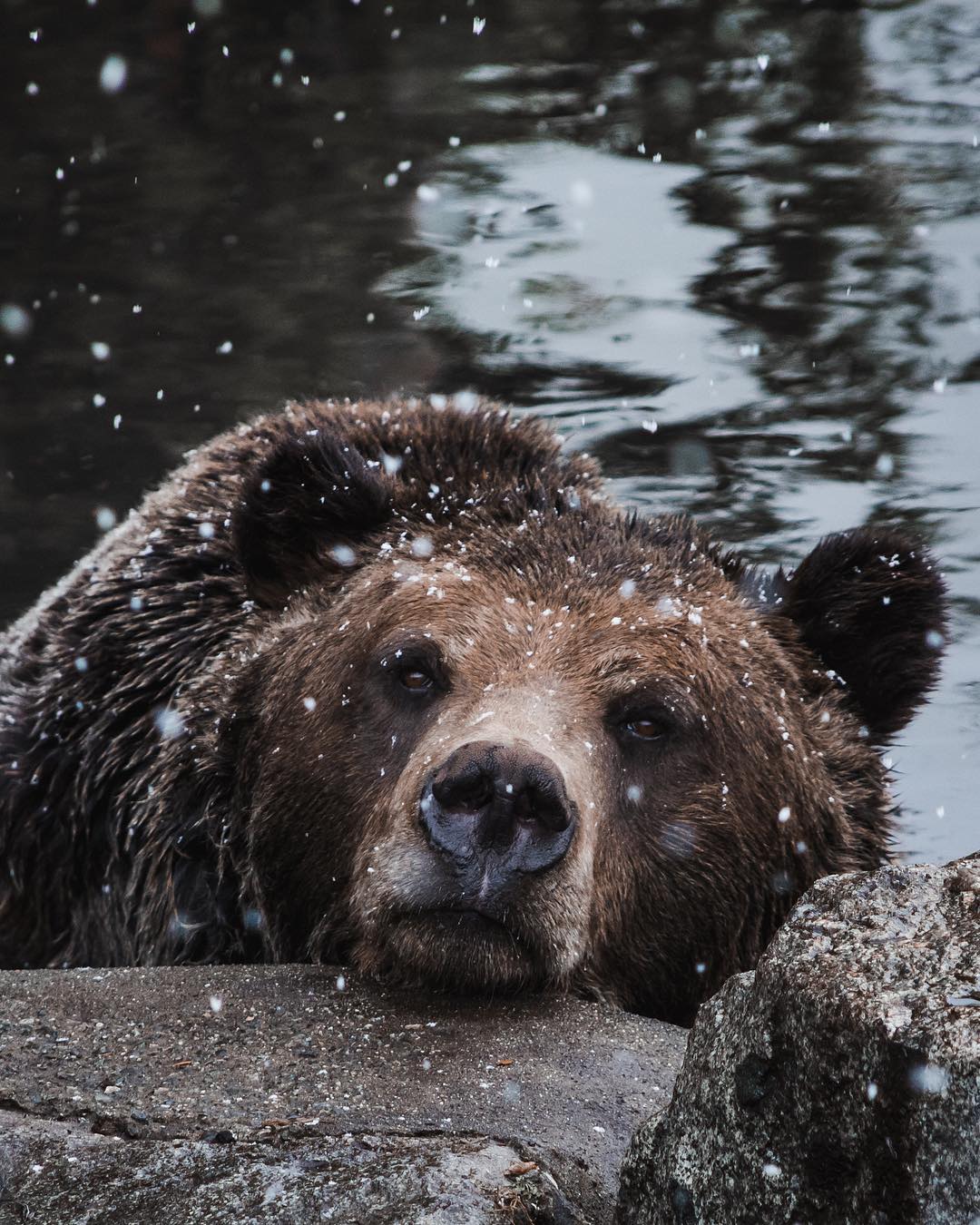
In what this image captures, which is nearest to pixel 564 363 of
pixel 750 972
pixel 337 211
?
pixel 337 211

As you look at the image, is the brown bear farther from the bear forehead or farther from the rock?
the rock

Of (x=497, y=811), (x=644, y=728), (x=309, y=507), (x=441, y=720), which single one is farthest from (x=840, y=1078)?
(x=309, y=507)

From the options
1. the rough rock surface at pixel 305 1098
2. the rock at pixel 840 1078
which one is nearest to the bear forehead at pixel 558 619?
the rough rock surface at pixel 305 1098

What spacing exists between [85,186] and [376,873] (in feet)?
29.9

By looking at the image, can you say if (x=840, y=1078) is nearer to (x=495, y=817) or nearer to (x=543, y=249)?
(x=495, y=817)

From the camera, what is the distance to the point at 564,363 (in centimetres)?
1063

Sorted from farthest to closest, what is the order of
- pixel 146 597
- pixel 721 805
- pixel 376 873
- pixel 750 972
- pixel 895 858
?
pixel 146 597, pixel 895 858, pixel 721 805, pixel 376 873, pixel 750 972

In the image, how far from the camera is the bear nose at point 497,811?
11.2ft

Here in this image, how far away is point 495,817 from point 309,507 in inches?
71.3

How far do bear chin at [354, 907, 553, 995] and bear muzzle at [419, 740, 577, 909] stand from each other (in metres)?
0.10

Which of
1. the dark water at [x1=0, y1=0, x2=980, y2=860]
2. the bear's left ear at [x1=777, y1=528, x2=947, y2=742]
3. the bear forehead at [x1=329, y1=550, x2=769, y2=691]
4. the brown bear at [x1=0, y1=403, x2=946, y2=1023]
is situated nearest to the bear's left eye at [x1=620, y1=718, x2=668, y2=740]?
the brown bear at [x1=0, y1=403, x2=946, y2=1023]

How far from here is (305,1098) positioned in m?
3.02

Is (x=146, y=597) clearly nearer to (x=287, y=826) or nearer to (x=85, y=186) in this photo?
(x=287, y=826)

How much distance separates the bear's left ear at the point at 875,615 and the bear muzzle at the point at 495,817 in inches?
66.2
